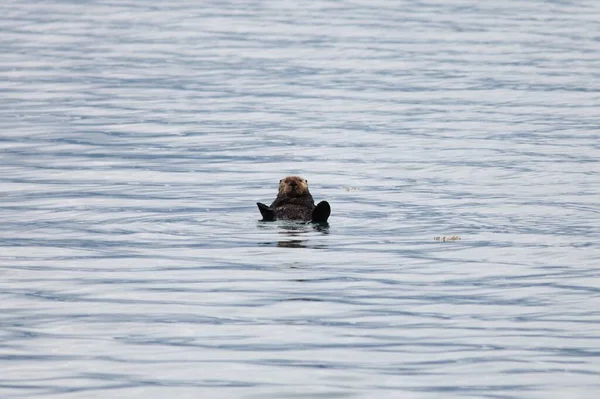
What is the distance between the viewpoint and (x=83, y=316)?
37.6 feet

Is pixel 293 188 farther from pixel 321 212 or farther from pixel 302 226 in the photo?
pixel 321 212

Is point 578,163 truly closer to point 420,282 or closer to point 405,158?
point 405,158

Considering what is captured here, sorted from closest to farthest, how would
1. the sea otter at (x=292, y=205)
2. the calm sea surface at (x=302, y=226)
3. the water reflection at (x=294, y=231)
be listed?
the calm sea surface at (x=302, y=226), the water reflection at (x=294, y=231), the sea otter at (x=292, y=205)

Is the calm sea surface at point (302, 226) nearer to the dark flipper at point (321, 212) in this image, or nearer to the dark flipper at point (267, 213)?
the dark flipper at point (321, 212)

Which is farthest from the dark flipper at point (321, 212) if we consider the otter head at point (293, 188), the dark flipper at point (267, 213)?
the otter head at point (293, 188)

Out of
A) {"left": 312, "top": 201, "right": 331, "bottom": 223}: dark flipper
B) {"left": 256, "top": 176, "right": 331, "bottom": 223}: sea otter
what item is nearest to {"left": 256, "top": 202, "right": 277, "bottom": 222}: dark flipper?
{"left": 256, "top": 176, "right": 331, "bottom": 223}: sea otter

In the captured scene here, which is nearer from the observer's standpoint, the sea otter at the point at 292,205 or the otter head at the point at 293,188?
the sea otter at the point at 292,205

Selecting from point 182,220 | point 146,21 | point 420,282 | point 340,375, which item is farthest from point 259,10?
point 340,375

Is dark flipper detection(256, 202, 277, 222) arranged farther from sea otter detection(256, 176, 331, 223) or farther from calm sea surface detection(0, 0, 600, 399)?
calm sea surface detection(0, 0, 600, 399)

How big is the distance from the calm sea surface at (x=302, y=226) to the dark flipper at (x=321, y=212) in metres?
0.14

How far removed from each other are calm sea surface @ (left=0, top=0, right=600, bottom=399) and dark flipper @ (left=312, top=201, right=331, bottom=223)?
14cm

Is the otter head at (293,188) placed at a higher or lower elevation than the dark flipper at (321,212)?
higher

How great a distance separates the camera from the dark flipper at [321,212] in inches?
614

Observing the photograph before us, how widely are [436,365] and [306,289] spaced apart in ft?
9.20
